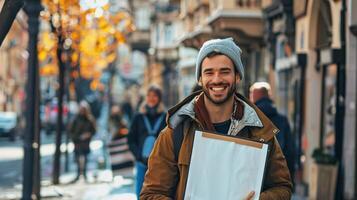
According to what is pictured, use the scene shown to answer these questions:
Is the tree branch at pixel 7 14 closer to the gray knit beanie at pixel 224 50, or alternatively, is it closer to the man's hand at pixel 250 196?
the gray knit beanie at pixel 224 50

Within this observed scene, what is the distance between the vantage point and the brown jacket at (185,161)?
173 inches

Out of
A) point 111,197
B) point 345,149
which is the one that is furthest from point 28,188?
point 345,149

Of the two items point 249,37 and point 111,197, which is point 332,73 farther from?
point 249,37

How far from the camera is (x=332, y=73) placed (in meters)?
17.1

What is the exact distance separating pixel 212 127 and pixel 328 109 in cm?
1346

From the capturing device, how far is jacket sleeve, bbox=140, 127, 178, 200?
445 cm

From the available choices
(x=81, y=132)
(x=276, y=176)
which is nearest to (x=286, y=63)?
(x=81, y=132)

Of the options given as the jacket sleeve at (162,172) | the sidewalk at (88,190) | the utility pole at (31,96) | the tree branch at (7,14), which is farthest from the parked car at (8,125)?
the jacket sleeve at (162,172)

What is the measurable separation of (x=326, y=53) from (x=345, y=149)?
2.46 m

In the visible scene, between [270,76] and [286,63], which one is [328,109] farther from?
[270,76]

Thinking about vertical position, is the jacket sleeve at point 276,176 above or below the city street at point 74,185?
above

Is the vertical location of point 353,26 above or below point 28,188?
above

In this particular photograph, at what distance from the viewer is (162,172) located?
445 cm

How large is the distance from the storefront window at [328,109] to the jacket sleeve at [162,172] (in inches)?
489
